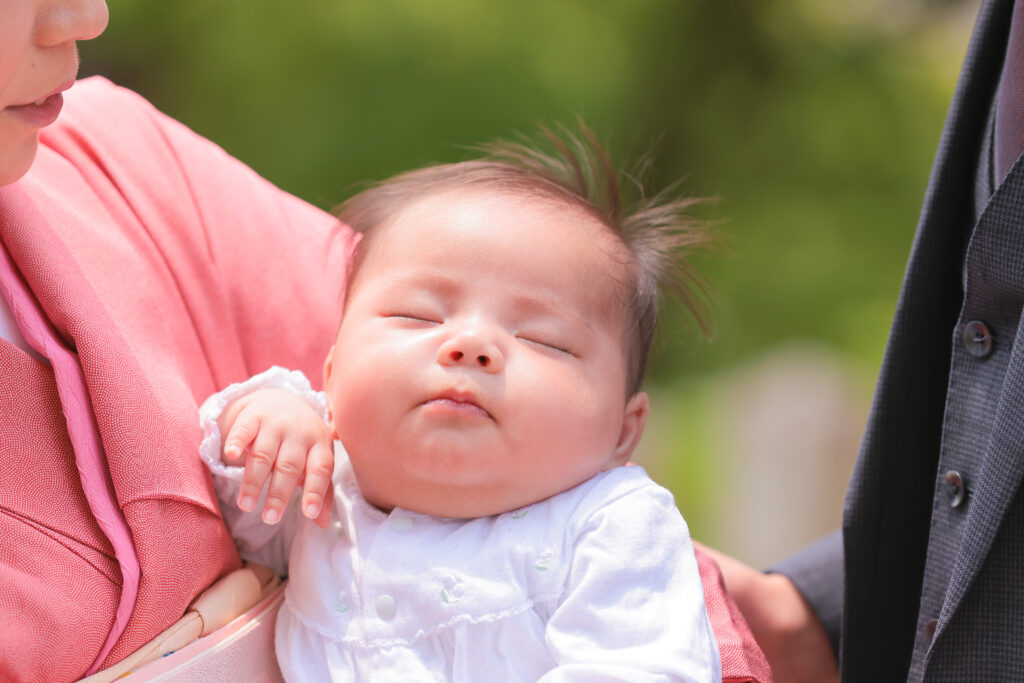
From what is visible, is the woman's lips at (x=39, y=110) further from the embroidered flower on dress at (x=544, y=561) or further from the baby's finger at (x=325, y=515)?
the embroidered flower on dress at (x=544, y=561)

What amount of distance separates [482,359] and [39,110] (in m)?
0.61

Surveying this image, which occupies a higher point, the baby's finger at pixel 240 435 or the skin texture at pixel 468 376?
the skin texture at pixel 468 376

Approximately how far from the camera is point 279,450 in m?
1.53

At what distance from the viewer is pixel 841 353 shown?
5.85 meters

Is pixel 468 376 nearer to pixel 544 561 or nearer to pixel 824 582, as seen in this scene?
pixel 544 561

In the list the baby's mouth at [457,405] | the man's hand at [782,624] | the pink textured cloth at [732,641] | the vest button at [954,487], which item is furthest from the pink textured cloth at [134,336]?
the vest button at [954,487]

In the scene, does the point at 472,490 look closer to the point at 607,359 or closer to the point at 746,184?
the point at 607,359

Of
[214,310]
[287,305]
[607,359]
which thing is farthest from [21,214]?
[607,359]

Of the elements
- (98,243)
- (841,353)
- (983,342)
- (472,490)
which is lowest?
(841,353)

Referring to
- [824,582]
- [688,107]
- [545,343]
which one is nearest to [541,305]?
[545,343]

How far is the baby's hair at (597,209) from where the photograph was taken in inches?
66.1

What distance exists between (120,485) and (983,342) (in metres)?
1.11

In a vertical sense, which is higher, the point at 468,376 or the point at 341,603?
the point at 468,376

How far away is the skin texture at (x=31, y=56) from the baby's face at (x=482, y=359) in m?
0.51
